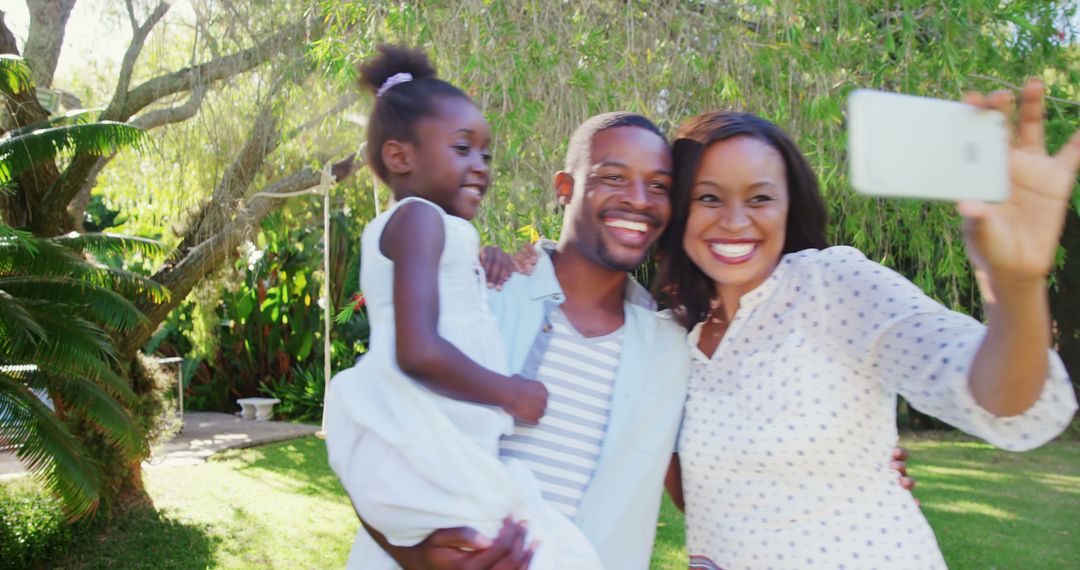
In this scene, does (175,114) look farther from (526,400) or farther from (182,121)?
(526,400)

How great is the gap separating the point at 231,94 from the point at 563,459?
4708 millimetres

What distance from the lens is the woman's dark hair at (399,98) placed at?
2.12 metres

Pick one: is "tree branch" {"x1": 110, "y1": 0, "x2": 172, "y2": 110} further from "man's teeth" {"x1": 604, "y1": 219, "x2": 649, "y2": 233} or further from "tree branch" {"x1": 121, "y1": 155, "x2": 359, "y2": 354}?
"man's teeth" {"x1": 604, "y1": 219, "x2": 649, "y2": 233}

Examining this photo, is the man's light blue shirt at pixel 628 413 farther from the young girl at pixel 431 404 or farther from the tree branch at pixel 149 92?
the tree branch at pixel 149 92

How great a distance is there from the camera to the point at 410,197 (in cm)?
199

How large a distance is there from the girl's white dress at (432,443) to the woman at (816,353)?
0.35 m

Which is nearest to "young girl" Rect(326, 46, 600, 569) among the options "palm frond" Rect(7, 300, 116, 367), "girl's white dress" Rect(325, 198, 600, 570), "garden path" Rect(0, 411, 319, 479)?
"girl's white dress" Rect(325, 198, 600, 570)

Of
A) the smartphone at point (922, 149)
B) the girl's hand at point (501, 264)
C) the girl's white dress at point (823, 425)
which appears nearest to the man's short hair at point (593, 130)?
the girl's hand at point (501, 264)

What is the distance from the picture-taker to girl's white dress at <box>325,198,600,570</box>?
5.57 ft

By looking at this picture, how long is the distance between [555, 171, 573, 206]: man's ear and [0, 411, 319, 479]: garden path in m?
8.67

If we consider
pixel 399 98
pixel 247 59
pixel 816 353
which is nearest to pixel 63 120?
pixel 247 59

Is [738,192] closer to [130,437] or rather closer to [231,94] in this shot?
[231,94]

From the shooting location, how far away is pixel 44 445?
6.05m

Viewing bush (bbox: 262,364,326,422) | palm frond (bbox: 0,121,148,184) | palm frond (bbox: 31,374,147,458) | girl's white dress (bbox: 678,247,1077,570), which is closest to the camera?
girl's white dress (bbox: 678,247,1077,570)
